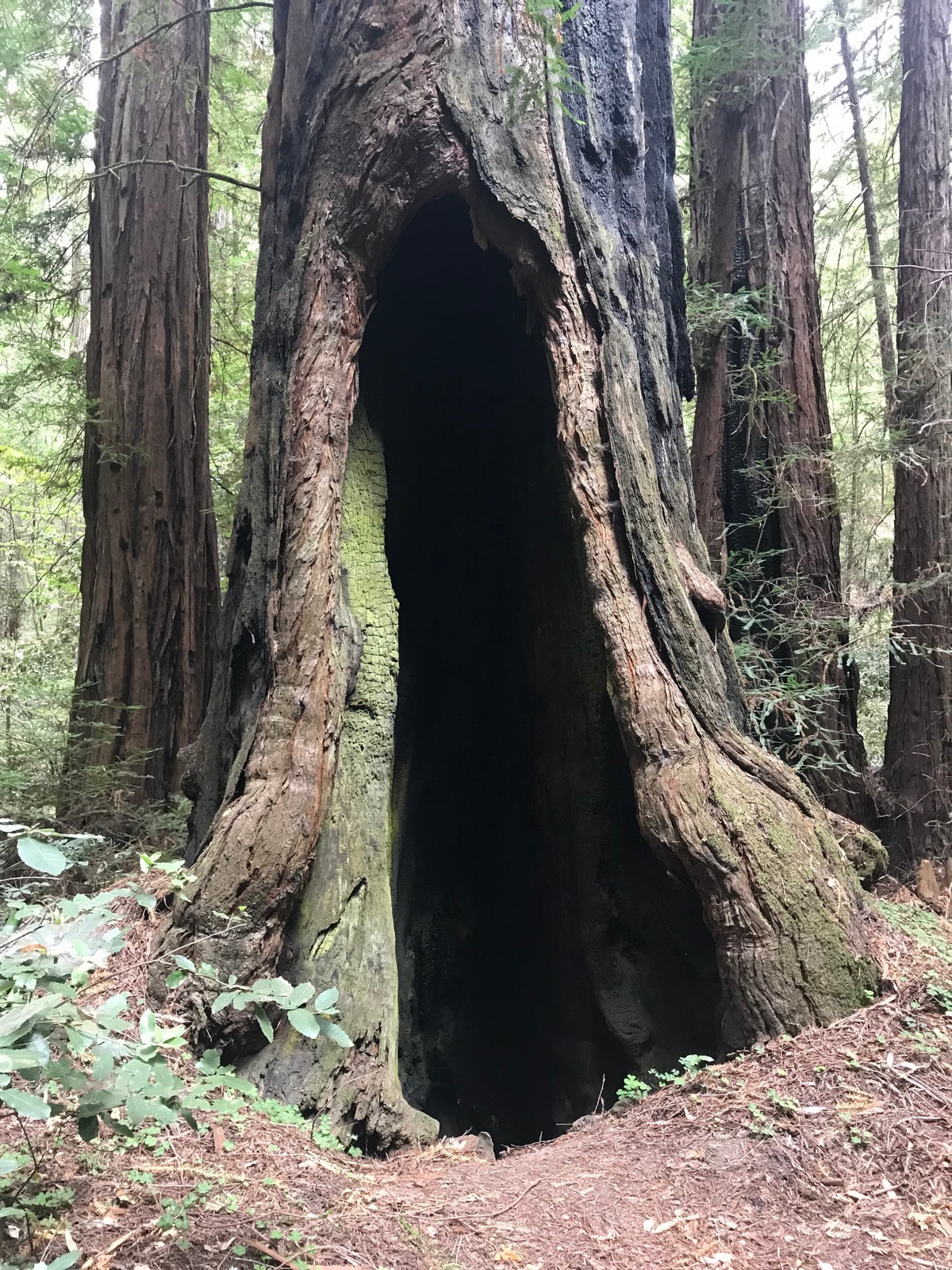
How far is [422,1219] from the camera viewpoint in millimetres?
2094

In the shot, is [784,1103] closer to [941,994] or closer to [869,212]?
[941,994]

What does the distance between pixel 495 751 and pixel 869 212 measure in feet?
27.4

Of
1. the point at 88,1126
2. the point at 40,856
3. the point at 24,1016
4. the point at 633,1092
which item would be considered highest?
the point at 40,856

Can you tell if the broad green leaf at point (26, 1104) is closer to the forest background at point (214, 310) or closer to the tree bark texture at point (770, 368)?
the forest background at point (214, 310)

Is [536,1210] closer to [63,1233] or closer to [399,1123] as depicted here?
[399,1123]

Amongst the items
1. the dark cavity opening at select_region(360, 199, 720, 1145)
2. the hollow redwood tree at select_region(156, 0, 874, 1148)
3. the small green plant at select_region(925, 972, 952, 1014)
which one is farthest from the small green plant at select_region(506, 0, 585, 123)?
the small green plant at select_region(925, 972, 952, 1014)

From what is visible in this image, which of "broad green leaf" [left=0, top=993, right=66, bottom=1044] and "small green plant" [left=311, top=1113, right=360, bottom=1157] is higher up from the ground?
"broad green leaf" [left=0, top=993, right=66, bottom=1044]

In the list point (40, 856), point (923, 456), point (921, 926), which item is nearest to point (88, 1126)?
point (40, 856)

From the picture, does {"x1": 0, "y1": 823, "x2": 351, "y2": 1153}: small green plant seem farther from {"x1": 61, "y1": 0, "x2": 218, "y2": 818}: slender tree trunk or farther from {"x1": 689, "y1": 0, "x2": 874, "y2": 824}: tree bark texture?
{"x1": 689, "y1": 0, "x2": 874, "y2": 824}: tree bark texture

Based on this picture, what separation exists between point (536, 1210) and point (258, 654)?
2.19 m

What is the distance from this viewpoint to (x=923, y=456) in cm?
670

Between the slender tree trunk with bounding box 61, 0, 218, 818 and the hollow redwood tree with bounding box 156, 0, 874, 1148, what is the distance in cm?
246

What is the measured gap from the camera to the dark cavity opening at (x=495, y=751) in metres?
3.71

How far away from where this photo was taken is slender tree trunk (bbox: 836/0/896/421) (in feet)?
26.1
